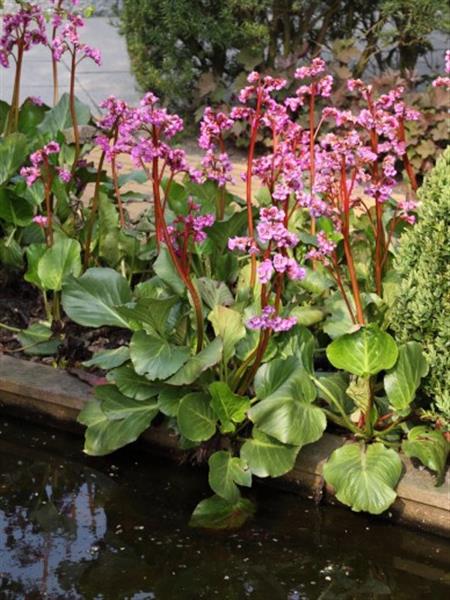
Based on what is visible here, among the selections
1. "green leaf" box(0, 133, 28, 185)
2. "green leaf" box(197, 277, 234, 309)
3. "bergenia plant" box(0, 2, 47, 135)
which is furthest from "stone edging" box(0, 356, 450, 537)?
"bergenia plant" box(0, 2, 47, 135)

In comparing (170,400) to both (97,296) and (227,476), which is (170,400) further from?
(97,296)

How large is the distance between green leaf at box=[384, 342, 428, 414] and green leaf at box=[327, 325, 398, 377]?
0.06 m

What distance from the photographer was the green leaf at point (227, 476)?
4.32 meters

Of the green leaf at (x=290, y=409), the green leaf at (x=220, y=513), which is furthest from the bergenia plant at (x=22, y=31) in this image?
the green leaf at (x=220, y=513)

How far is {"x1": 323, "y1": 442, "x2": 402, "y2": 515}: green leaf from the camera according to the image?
13.7 ft

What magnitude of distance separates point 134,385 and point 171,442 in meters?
0.31

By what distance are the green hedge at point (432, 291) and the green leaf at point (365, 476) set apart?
0.26 m

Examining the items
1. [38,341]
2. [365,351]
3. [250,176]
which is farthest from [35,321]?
[365,351]

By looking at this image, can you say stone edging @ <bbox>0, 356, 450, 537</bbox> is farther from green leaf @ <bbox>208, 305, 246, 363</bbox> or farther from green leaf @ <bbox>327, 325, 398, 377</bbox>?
green leaf @ <bbox>208, 305, 246, 363</bbox>

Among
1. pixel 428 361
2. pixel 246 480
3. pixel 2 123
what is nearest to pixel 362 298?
pixel 428 361

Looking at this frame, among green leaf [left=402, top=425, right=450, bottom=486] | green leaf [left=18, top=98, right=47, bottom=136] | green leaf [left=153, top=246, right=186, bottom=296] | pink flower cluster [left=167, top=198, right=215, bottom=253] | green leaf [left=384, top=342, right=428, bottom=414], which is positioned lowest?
green leaf [left=402, top=425, right=450, bottom=486]

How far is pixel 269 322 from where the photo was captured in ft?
13.9

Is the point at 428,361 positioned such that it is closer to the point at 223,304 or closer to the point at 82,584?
the point at 223,304

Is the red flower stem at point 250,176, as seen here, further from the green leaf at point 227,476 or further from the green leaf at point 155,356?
the green leaf at point 227,476
